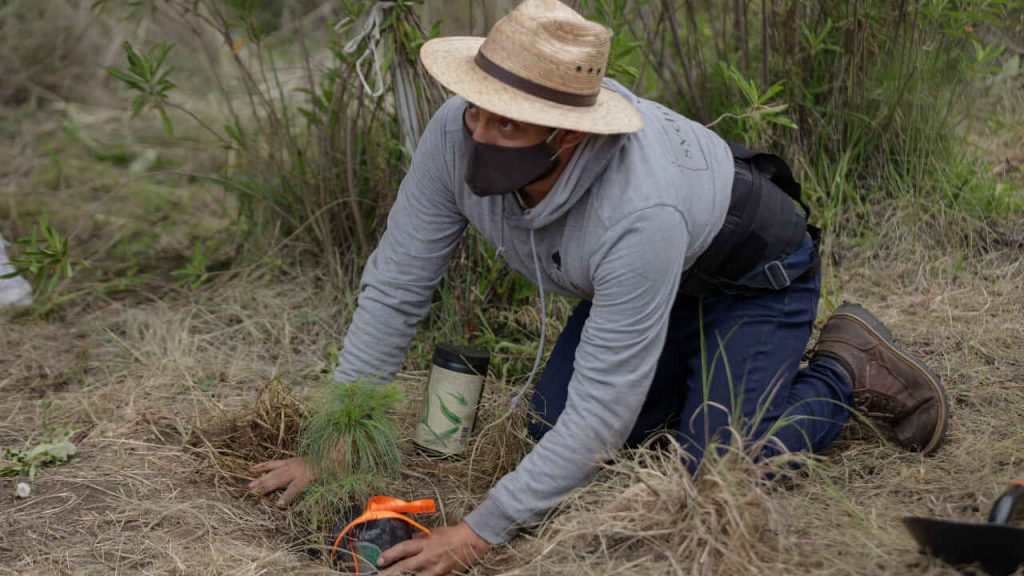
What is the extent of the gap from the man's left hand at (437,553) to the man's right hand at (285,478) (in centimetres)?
38

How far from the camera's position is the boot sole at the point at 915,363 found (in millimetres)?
2426

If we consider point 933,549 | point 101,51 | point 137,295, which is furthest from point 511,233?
point 101,51

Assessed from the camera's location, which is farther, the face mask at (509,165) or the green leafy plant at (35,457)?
the green leafy plant at (35,457)

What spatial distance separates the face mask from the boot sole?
43.4 inches

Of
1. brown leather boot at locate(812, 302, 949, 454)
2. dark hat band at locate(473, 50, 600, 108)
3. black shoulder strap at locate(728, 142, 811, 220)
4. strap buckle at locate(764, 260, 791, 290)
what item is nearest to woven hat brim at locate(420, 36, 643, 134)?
dark hat band at locate(473, 50, 600, 108)

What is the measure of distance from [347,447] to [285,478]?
234mm

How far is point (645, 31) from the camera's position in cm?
345

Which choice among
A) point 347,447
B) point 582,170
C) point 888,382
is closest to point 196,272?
point 347,447

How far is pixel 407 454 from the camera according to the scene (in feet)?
8.44

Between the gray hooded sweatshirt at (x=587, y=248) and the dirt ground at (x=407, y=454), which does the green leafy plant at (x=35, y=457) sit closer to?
the dirt ground at (x=407, y=454)

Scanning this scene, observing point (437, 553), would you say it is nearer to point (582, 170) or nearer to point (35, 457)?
point (582, 170)

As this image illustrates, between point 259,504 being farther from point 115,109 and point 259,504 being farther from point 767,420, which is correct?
point 115,109

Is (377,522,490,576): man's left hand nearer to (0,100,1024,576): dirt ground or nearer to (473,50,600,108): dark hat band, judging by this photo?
(0,100,1024,576): dirt ground

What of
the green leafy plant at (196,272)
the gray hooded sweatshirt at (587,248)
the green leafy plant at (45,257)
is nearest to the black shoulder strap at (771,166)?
the gray hooded sweatshirt at (587,248)
